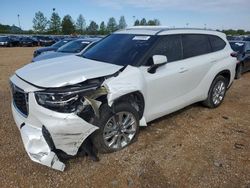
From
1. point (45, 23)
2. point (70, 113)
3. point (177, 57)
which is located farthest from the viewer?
point (45, 23)

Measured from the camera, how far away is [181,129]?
4809mm

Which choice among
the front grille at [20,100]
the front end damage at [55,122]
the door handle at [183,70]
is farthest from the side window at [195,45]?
the front grille at [20,100]

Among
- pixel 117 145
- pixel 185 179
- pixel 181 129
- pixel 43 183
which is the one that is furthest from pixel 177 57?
pixel 43 183

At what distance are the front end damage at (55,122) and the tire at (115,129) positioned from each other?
16 cm

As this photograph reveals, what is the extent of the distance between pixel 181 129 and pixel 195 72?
3.73 feet

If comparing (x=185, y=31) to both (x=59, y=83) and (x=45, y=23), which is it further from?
(x=45, y=23)

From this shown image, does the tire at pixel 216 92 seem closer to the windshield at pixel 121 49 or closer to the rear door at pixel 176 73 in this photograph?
the rear door at pixel 176 73

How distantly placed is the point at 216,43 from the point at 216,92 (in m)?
1.11

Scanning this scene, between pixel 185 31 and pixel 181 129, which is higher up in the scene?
pixel 185 31

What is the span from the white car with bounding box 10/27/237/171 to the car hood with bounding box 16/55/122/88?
0.01m

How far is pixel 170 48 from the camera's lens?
459cm

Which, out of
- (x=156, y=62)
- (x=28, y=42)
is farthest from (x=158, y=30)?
(x=28, y=42)

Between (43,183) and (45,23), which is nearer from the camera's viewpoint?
(43,183)

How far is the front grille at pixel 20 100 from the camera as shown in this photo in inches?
131
